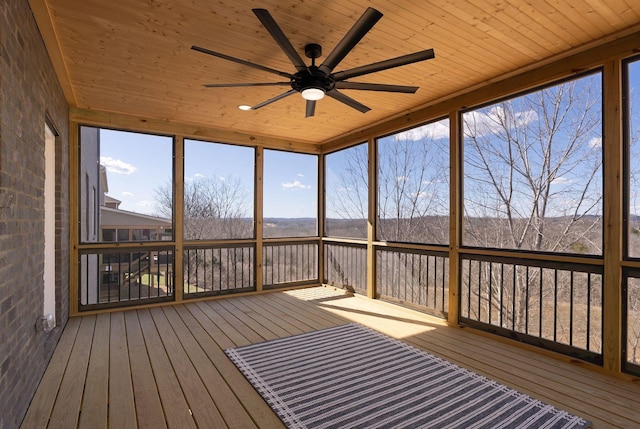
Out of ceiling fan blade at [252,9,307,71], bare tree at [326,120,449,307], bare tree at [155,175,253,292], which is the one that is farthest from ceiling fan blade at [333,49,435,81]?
bare tree at [155,175,253,292]

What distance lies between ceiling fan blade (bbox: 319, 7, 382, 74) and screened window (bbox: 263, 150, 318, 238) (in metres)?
3.52

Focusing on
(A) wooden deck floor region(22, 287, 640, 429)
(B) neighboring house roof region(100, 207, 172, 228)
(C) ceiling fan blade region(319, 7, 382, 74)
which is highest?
(C) ceiling fan blade region(319, 7, 382, 74)

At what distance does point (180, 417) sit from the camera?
208cm

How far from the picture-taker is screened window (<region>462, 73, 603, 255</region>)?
126 inches

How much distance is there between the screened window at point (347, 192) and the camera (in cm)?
558

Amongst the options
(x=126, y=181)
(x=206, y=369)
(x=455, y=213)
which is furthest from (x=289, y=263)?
(x=206, y=369)

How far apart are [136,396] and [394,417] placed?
1766 mm

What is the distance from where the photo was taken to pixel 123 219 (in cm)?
466

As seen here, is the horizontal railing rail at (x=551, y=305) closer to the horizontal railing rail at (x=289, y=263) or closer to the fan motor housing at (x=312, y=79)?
the fan motor housing at (x=312, y=79)

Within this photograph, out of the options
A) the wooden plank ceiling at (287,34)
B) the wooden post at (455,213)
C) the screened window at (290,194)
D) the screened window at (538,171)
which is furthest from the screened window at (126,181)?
the screened window at (538,171)

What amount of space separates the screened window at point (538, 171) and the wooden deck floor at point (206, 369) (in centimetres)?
117

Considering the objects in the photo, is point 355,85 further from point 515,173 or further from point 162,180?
point 162,180

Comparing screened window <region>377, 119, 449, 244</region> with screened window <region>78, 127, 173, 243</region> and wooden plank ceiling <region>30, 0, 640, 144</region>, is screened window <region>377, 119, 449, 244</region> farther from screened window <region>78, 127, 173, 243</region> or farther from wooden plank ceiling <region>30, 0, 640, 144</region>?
screened window <region>78, 127, 173, 243</region>

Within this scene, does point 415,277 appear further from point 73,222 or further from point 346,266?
point 73,222
